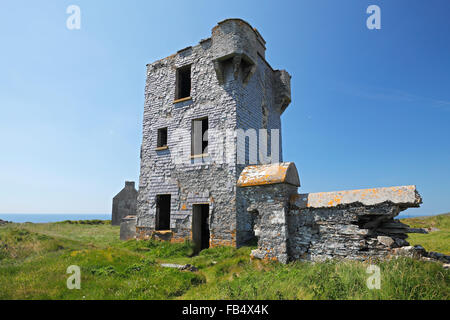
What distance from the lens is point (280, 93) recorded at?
1342 centimetres

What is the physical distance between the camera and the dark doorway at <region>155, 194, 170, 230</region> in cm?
1173

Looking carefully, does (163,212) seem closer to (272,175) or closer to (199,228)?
Result: (199,228)

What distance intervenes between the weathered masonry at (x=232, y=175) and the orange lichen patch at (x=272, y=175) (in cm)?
3

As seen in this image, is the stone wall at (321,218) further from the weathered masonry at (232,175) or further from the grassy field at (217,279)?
the grassy field at (217,279)

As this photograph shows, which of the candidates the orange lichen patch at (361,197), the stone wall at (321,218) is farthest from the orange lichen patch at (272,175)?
the orange lichen patch at (361,197)

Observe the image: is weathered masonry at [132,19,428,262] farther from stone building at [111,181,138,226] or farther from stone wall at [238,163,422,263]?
stone building at [111,181,138,226]

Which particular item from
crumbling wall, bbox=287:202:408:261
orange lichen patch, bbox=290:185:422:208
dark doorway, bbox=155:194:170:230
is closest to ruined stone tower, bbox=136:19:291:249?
dark doorway, bbox=155:194:170:230

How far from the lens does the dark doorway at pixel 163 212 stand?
11.7 meters

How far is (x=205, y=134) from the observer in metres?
11.3

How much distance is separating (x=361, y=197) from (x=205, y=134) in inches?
302

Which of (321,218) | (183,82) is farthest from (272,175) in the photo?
(183,82)

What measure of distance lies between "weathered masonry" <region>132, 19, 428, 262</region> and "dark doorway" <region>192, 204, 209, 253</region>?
56 millimetres
